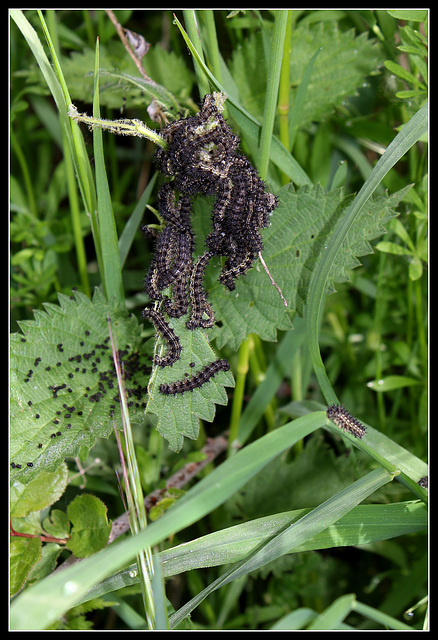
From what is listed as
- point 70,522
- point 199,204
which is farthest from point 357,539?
point 199,204

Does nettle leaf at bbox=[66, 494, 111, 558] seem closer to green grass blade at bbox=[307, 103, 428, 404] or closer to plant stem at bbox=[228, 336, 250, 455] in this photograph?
plant stem at bbox=[228, 336, 250, 455]

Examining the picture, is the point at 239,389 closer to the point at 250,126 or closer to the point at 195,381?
the point at 195,381

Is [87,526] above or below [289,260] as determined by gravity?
below

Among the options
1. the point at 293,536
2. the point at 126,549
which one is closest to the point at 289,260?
the point at 293,536

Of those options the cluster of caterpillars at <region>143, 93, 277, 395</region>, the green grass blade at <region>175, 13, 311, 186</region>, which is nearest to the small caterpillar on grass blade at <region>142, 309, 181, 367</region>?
the cluster of caterpillars at <region>143, 93, 277, 395</region>

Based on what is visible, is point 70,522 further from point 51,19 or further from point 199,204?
point 51,19

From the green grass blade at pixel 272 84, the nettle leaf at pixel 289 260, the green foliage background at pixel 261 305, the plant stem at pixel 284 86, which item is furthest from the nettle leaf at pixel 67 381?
the plant stem at pixel 284 86

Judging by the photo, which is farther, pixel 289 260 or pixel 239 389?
pixel 239 389
